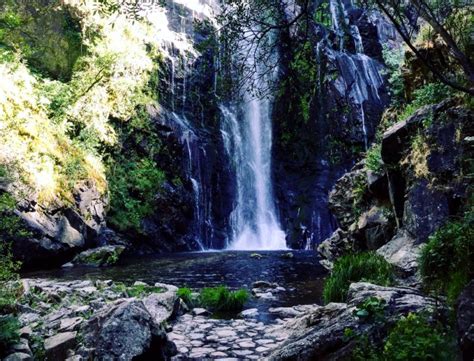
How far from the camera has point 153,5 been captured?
486cm

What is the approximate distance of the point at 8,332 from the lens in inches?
167

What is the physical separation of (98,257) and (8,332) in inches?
363

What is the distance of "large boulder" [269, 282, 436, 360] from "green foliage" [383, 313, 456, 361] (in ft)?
0.90

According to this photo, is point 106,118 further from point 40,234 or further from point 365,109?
point 365,109

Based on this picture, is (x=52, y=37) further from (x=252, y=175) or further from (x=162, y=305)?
(x=162, y=305)

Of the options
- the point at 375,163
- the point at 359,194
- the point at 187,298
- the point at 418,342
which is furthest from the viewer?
the point at 359,194

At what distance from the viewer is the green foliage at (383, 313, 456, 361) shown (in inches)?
117

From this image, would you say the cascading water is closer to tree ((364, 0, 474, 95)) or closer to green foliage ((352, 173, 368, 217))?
green foliage ((352, 173, 368, 217))

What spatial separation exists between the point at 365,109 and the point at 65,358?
67.5 ft

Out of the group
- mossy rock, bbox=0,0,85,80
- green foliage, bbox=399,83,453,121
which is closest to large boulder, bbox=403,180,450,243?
green foliage, bbox=399,83,453,121

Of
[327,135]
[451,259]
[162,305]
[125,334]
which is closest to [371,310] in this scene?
[451,259]

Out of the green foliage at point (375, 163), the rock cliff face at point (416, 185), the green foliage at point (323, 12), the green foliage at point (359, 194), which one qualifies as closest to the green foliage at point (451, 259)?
the rock cliff face at point (416, 185)

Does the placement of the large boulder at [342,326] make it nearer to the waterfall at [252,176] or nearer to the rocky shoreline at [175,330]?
the rocky shoreline at [175,330]

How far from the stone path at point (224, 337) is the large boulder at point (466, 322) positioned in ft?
8.58
